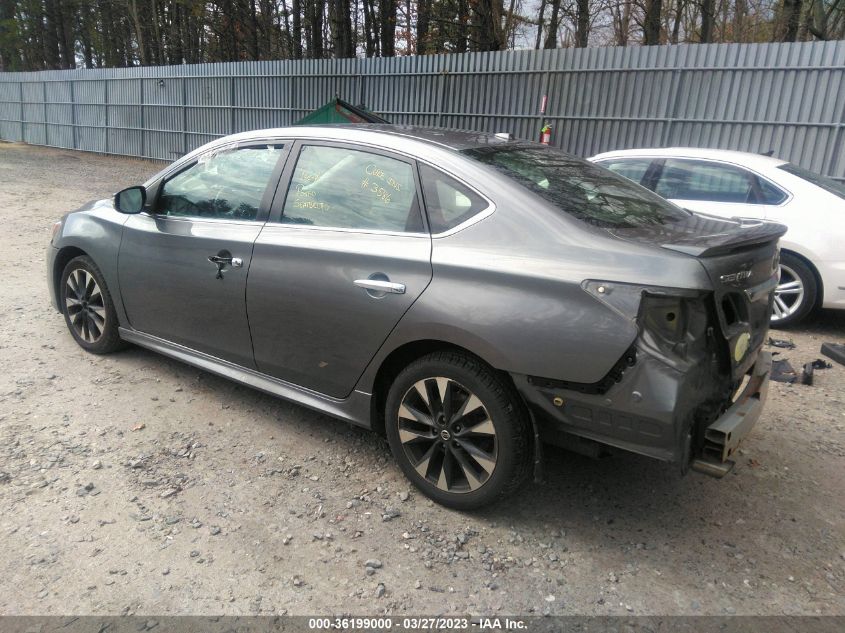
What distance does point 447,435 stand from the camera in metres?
2.87

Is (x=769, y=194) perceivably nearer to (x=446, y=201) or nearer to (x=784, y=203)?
(x=784, y=203)

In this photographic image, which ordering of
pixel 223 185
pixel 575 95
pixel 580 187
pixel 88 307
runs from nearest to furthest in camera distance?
pixel 580 187 < pixel 223 185 < pixel 88 307 < pixel 575 95

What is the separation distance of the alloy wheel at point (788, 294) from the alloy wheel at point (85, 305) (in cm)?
553

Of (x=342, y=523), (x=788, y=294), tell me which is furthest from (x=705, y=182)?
(x=342, y=523)

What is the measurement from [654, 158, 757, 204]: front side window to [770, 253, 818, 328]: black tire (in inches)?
26.5

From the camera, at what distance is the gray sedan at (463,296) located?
2416 mm

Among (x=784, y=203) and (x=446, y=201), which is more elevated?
(x=446, y=201)

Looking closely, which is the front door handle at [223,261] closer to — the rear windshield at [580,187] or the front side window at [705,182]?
the rear windshield at [580,187]

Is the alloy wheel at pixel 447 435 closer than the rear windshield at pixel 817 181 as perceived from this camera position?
Yes

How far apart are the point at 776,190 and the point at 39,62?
162ft

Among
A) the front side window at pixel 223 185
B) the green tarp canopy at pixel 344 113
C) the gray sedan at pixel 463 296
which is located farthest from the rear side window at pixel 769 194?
the green tarp canopy at pixel 344 113

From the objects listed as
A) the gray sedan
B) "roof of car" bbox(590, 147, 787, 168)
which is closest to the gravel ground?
the gray sedan

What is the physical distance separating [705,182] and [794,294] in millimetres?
1328

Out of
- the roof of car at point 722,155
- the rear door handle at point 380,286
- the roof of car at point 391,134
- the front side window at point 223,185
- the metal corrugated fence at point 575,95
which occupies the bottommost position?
the rear door handle at point 380,286
